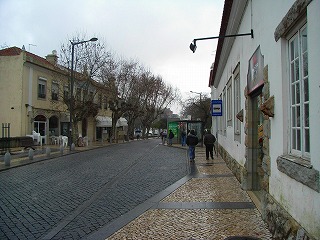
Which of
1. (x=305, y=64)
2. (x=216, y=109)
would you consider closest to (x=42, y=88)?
(x=216, y=109)

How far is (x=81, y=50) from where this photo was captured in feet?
Answer: 87.8

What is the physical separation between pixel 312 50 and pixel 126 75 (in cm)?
3328

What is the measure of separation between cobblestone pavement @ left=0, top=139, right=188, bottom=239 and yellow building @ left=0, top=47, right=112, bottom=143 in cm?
1528

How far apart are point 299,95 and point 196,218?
298 cm

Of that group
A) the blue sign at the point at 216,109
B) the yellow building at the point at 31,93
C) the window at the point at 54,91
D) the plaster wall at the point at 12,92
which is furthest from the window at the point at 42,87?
the blue sign at the point at 216,109

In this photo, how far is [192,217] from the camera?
574 centimetres

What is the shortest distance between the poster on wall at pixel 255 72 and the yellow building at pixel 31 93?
2188cm

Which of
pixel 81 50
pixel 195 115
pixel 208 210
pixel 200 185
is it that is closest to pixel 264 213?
pixel 208 210

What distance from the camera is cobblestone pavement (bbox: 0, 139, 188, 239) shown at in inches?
209

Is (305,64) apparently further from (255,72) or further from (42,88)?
(42,88)

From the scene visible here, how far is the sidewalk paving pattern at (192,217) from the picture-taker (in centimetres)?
483

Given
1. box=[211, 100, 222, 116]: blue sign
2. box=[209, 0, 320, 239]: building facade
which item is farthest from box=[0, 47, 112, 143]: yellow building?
box=[209, 0, 320, 239]: building facade

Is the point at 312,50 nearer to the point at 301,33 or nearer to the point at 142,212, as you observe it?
the point at 301,33

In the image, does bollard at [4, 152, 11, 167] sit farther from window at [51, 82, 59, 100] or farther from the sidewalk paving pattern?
window at [51, 82, 59, 100]
